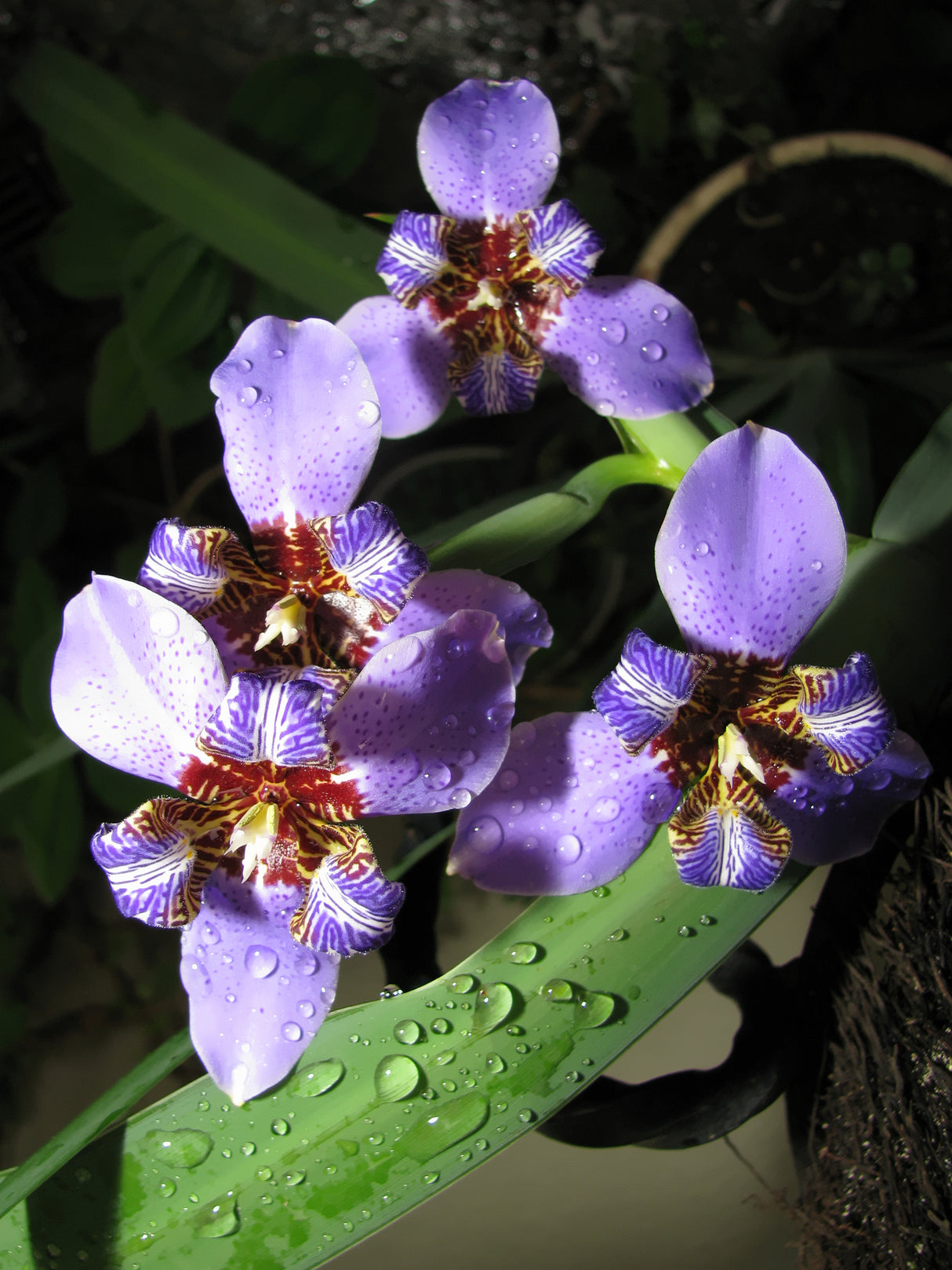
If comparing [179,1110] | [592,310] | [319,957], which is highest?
[592,310]

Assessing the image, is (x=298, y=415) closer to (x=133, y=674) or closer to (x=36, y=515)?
(x=133, y=674)

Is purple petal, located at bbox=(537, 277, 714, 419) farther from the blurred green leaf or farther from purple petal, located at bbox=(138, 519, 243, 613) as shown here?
the blurred green leaf

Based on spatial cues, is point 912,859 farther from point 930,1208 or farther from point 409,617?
point 409,617

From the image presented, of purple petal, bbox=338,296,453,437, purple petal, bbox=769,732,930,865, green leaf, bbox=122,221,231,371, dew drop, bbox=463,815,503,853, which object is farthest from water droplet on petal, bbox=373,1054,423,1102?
green leaf, bbox=122,221,231,371

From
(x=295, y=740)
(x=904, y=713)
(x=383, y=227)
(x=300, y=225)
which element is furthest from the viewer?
(x=383, y=227)

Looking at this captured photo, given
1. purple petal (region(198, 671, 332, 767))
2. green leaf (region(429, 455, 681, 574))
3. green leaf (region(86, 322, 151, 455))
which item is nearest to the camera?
purple petal (region(198, 671, 332, 767))

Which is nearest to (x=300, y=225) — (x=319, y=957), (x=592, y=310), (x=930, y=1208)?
(x=592, y=310)

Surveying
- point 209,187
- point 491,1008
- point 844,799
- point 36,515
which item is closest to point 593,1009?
point 491,1008
